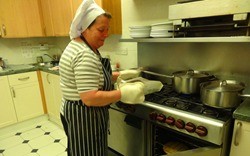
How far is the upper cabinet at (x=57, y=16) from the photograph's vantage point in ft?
6.77

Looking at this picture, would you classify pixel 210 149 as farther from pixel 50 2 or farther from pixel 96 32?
pixel 50 2

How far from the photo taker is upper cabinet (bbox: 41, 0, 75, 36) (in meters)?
2.06

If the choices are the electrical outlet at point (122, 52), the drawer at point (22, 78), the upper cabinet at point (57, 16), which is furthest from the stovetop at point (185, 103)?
the drawer at point (22, 78)

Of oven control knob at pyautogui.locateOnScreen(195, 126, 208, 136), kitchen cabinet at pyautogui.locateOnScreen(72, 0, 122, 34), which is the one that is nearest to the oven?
oven control knob at pyautogui.locateOnScreen(195, 126, 208, 136)

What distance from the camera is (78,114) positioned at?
41.5 inches

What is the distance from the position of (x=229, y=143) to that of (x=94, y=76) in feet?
2.48

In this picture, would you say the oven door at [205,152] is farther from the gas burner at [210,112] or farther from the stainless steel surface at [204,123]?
the gas burner at [210,112]

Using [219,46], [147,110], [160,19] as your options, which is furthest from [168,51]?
[147,110]

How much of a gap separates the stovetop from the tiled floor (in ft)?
4.19

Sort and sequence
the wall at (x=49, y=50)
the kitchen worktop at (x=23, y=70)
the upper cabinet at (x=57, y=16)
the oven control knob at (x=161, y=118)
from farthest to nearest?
the kitchen worktop at (x=23, y=70) < the upper cabinet at (x=57, y=16) < the wall at (x=49, y=50) < the oven control knob at (x=161, y=118)

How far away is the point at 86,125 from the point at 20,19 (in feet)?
6.63

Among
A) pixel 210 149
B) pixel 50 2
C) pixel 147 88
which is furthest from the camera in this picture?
pixel 50 2

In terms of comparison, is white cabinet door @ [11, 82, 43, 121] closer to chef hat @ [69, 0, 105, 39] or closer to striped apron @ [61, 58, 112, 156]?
striped apron @ [61, 58, 112, 156]

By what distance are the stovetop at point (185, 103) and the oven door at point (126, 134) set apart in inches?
7.2
